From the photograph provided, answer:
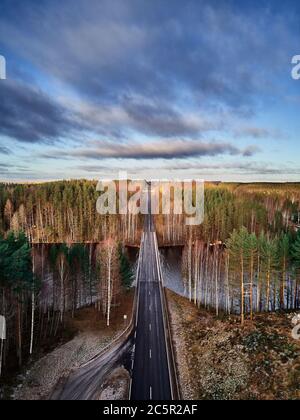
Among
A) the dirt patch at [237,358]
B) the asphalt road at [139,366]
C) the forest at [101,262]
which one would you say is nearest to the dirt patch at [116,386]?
the asphalt road at [139,366]

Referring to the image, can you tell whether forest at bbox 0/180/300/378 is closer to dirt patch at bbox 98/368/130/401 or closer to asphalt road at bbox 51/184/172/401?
asphalt road at bbox 51/184/172/401

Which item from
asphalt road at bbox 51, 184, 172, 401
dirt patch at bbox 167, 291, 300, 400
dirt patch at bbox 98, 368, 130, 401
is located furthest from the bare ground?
dirt patch at bbox 167, 291, 300, 400

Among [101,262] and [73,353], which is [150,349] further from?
[101,262]

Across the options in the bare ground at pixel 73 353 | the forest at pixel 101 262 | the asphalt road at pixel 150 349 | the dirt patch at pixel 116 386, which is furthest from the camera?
the forest at pixel 101 262

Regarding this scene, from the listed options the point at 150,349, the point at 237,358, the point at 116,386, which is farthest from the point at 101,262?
the point at 237,358

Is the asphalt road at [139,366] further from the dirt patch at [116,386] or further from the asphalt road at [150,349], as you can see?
the dirt patch at [116,386]
